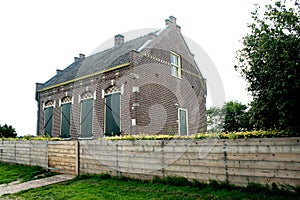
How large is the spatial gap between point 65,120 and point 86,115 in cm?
256

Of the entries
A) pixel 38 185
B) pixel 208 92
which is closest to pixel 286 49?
pixel 38 185

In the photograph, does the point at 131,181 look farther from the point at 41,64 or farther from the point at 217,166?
the point at 41,64

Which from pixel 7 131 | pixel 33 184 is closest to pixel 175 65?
pixel 33 184

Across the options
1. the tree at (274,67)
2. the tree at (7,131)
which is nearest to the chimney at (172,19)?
the tree at (274,67)

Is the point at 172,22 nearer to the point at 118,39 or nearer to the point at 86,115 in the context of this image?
the point at 118,39

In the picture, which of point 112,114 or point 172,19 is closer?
point 112,114

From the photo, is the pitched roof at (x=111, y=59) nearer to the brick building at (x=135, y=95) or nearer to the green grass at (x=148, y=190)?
the brick building at (x=135, y=95)

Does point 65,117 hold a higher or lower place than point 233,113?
lower

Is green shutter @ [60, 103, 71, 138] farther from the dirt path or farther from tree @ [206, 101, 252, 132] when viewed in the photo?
tree @ [206, 101, 252, 132]

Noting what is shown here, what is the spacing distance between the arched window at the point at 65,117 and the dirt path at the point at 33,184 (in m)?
7.79

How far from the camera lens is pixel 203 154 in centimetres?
585

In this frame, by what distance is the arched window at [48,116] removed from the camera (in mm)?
18016

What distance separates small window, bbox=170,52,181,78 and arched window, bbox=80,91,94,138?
5708 millimetres

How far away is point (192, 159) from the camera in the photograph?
19.8 ft
